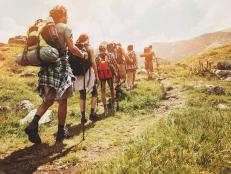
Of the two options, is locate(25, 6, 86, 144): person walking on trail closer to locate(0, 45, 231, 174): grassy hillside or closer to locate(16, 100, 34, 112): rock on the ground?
locate(0, 45, 231, 174): grassy hillside

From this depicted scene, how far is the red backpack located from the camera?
10.4 m

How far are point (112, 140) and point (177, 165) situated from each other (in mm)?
2920

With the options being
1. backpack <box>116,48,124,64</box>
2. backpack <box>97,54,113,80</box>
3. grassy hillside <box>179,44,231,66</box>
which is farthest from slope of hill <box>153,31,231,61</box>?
backpack <box>97,54,113,80</box>

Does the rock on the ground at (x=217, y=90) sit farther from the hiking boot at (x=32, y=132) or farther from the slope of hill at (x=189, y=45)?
the slope of hill at (x=189, y=45)

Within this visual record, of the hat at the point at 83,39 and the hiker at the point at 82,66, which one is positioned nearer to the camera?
the hiker at the point at 82,66

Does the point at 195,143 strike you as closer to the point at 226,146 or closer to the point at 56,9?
the point at 226,146

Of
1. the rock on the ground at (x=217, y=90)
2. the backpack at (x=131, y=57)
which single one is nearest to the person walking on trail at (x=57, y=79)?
the rock on the ground at (x=217, y=90)

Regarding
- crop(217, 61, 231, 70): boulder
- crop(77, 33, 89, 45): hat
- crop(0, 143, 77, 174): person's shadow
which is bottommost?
crop(0, 143, 77, 174): person's shadow

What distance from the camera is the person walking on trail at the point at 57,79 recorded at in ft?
20.4

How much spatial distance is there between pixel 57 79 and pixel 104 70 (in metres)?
4.24

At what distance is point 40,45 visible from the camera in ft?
19.2

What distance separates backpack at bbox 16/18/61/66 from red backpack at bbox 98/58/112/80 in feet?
13.8

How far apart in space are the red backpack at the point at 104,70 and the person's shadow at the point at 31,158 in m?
4.11

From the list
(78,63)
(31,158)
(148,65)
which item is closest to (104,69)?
(78,63)
